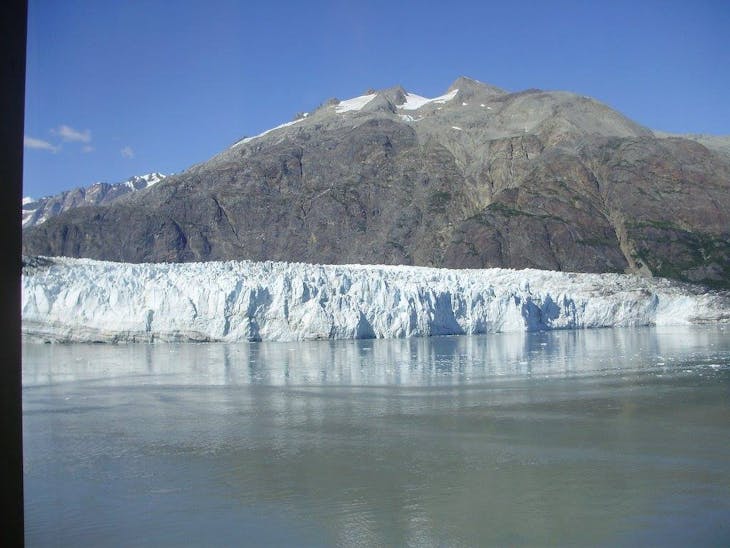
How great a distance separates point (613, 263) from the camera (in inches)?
2613

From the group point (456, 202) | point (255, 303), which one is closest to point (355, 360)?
point (255, 303)

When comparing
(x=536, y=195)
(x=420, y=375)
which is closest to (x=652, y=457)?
(x=420, y=375)

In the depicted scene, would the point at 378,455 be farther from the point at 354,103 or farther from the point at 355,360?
the point at 354,103

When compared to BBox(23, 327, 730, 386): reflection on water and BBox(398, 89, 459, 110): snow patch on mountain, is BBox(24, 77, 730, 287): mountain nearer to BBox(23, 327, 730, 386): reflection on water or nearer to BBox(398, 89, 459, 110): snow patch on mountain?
BBox(398, 89, 459, 110): snow patch on mountain

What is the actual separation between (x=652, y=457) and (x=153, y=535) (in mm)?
5678

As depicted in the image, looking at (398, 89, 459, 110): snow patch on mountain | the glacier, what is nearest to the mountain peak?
(398, 89, 459, 110): snow patch on mountain

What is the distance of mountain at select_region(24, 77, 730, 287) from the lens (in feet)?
224

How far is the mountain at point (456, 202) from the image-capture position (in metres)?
68.2

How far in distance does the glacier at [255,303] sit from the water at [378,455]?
20.2 ft

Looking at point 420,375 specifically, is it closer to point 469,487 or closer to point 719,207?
point 469,487

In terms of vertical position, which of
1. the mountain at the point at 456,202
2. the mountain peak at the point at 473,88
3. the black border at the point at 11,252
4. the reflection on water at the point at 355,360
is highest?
the mountain peak at the point at 473,88

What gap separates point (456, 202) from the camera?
80.2 meters

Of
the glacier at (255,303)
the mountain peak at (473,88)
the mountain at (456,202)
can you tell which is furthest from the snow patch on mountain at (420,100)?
the glacier at (255,303)

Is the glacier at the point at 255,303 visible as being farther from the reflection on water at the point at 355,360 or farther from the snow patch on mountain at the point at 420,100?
the snow patch on mountain at the point at 420,100
